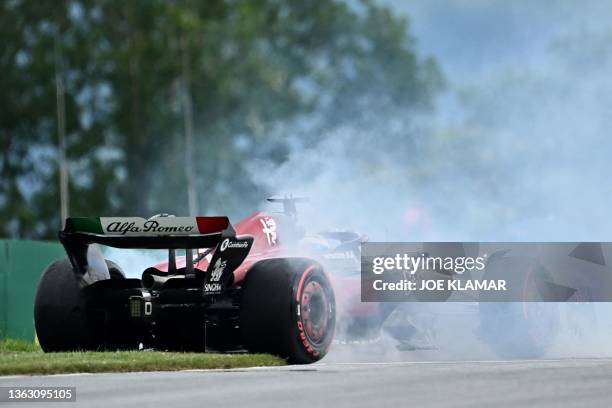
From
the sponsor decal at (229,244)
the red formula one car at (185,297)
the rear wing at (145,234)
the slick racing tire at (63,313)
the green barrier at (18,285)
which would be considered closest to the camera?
the red formula one car at (185,297)

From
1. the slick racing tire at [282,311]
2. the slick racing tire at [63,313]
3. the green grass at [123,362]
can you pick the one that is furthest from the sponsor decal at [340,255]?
the slick racing tire at [63,313]

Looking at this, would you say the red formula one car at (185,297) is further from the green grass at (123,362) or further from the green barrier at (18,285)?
the green barrier at (18,285)

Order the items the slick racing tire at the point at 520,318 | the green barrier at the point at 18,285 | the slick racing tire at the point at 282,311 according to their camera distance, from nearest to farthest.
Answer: the slick racing tire at the point at 282,311
the slick racing tire at the point at 520,318
the green barrier at the point at 18,285

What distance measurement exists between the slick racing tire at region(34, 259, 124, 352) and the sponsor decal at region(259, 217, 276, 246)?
2209 millimetres

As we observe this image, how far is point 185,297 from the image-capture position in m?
14.4

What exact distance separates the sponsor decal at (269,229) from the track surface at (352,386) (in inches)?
95.5

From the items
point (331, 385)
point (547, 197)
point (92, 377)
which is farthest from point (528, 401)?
point (547, 197)

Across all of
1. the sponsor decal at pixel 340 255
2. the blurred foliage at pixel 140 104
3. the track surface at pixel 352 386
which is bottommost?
the track surface at pixel 352 386

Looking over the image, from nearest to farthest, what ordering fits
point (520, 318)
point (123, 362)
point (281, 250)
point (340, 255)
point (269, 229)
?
point (123, 362) → point (269, 229) → point (281, 250) → point (520, 318) → point (340, 255)

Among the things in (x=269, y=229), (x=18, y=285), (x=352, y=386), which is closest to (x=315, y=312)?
(x=269, y=229)

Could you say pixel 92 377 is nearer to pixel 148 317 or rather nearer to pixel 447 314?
pixel 148 317

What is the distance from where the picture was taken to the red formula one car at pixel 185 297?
14070 mm

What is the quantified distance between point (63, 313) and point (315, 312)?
103 inches

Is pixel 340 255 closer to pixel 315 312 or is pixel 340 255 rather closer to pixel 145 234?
pixel 315 312
